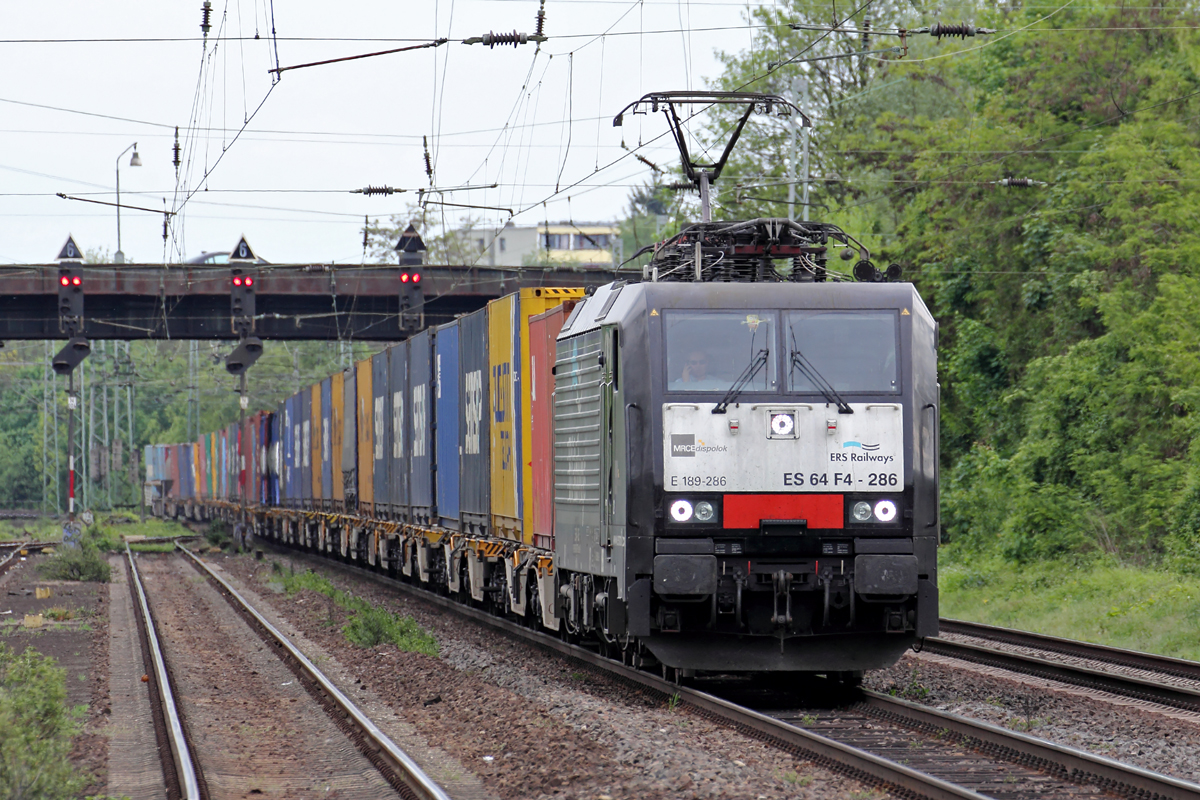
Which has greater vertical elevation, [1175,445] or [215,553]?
[1175,445]

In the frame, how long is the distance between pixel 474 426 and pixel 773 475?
796cm

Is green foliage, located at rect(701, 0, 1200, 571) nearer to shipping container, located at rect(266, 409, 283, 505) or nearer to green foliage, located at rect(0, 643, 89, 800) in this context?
green foliage, located at rect(0, 643, 89, 800)

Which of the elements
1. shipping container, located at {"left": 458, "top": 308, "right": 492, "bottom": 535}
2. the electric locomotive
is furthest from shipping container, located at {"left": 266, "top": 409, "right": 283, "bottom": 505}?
the electric locomotive

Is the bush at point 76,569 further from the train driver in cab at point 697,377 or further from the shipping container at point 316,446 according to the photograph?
the train driver in cab at point 697,377

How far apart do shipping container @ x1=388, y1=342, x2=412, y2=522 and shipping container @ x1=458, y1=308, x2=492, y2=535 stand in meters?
3.96

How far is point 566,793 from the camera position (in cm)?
769

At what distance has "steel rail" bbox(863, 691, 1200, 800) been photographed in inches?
279

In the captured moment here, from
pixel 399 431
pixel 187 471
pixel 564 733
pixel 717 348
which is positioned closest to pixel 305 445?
pixel 399 431

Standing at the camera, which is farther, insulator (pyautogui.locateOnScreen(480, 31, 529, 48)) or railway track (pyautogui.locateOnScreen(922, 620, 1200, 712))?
insulator (pyautogui.locateOnScreen(480, 31, 529, 48))

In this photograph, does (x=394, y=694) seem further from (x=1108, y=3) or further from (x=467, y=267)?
(x=467, y=267)

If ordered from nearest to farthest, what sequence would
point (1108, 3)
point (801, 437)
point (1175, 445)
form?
point (801, 437)
point (1175, 445)
point (1108, 3)

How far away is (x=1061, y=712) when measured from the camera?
10180 millimetres

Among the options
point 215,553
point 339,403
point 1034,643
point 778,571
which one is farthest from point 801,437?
point 215,553

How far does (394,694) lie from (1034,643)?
680cm
